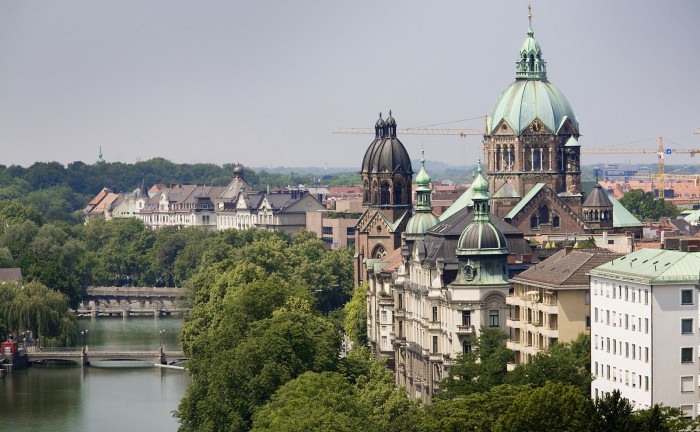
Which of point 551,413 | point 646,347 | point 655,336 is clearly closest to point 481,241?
point 646,347

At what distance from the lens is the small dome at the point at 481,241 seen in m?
113

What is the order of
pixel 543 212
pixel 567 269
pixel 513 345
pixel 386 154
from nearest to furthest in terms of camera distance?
pixel 567 269, pixel 513 345, pixel 543 212, pixel 386 154

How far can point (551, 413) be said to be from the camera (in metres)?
77.4

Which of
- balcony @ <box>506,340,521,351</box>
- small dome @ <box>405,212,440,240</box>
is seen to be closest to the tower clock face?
small dome @ <box>405,212,440,240</box>

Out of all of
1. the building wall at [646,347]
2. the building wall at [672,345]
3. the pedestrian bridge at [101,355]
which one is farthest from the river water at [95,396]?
the building wall at [672,345]

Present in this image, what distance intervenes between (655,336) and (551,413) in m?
13.4

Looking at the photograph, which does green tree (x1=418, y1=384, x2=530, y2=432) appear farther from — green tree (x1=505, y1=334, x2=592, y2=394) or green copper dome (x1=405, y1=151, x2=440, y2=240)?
green copper dome (x1=405, y1=151, x2=440, y2=240)

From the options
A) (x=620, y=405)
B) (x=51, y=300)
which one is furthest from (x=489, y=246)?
(x=51, y=300)

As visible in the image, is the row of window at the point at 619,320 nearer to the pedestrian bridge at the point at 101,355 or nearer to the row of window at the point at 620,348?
the row of window at the point at 620,348

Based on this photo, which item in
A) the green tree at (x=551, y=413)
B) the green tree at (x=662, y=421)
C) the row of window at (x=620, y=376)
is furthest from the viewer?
the row of window at (x=620, y=376)

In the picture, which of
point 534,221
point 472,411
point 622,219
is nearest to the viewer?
point 472,411

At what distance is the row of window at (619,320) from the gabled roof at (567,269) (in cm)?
488

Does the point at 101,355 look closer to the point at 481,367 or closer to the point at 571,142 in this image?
the point at 571,142

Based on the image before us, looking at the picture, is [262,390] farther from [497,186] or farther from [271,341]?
[497,186]
